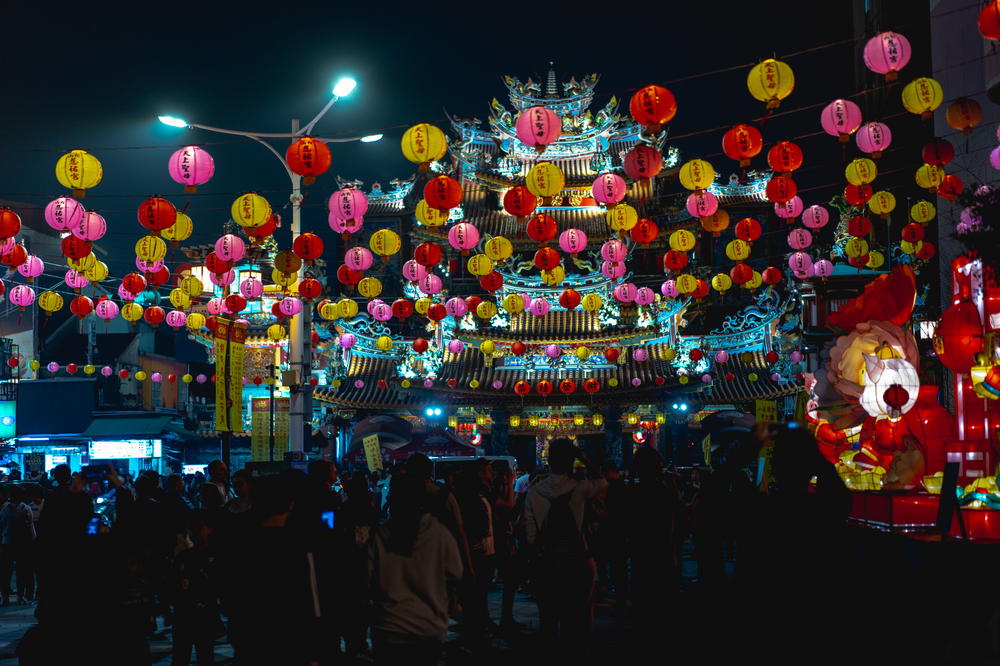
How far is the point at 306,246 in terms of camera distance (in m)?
17.1

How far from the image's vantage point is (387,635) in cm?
504

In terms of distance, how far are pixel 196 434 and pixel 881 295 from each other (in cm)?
3086

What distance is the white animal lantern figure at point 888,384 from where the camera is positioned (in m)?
13.6

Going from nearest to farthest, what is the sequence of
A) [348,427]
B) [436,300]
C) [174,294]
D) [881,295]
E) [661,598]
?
[661,598] < [881,295] < [174,294] < [436,300] < [348,427]

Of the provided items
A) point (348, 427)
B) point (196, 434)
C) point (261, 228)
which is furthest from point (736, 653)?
point (196, 434)

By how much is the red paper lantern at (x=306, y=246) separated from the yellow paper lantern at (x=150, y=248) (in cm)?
261

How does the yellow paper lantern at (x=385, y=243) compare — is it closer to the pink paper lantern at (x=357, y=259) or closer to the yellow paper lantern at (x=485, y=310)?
the pink paper lantern at (x=357, y=259)

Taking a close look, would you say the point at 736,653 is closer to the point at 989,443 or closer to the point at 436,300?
the point at 989,443

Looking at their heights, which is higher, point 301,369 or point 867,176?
point 867,176

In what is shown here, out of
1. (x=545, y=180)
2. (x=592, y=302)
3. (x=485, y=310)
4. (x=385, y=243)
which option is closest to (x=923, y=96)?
(x=545, y=180)

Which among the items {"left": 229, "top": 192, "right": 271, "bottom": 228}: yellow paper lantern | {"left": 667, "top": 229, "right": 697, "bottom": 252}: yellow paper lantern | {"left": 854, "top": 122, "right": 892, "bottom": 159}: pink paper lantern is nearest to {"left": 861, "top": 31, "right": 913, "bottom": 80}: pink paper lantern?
{"left": 854, "top": 122, "right": 892, "bottom": 159}: pink paper lantern

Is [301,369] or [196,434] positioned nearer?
[301,369]

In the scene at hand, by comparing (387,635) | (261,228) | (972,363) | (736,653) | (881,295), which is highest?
(261,228)

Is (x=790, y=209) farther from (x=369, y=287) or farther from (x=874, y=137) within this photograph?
(x=369, y=287)
